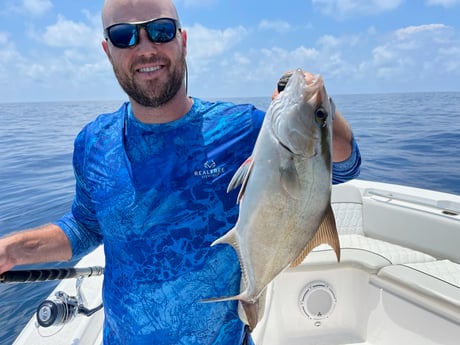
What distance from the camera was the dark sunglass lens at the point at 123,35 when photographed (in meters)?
1.70

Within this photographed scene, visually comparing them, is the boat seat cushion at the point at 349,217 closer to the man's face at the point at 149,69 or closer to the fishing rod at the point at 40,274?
the fishing rod at the point at 40,274

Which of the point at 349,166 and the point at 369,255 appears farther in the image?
the point at 369,255

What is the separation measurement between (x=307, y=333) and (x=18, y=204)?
6.60 metres

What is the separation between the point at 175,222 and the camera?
171 cm

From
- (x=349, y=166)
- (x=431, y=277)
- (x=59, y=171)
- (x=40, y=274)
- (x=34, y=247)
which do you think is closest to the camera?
(x=349, y=166)

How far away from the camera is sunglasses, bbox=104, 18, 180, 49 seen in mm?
1695

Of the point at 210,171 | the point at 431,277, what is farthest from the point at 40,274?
the point at 431,277

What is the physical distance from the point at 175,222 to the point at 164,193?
14 centimetres

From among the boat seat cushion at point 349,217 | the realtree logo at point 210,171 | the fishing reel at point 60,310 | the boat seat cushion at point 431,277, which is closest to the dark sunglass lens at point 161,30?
the realtree logo at point 210,171

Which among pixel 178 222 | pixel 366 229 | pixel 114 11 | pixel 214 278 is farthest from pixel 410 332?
pixel 114 11

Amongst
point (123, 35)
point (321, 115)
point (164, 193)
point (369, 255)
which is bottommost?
point (369, 255)

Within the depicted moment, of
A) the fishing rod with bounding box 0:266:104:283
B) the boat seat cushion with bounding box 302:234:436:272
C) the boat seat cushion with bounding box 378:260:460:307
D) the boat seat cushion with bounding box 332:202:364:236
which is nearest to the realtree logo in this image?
the fishing rod with bounding box 0:266:104:283

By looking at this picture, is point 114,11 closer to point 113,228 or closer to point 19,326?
point 113,228

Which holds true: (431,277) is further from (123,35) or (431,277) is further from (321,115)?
(123,35)
